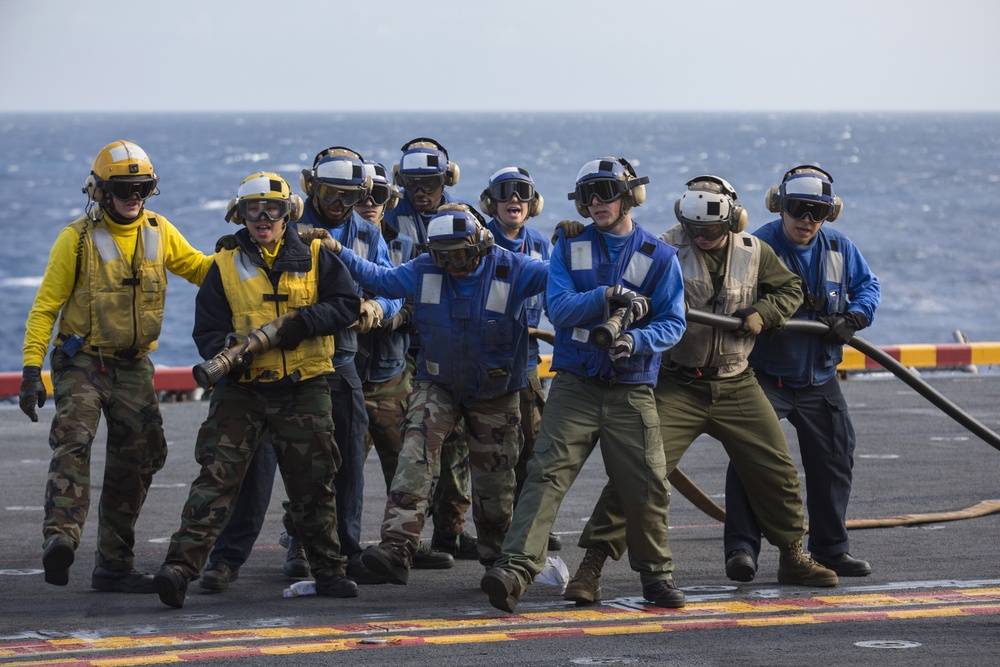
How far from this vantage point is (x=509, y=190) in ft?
30.3

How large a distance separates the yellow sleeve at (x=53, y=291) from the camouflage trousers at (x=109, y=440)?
0.55 feet

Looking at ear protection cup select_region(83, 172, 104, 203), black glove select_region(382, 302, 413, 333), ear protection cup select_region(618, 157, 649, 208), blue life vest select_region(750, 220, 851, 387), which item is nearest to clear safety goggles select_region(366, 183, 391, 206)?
black glove select_region(382, 302, 413, 333)

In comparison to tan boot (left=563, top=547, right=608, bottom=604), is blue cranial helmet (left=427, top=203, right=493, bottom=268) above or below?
above

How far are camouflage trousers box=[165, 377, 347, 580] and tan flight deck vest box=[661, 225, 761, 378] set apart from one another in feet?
6.08

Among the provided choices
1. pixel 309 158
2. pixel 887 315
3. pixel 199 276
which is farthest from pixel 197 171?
pixel 199 276

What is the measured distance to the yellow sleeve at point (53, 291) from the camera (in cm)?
809

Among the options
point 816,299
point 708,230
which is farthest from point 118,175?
point 816,299

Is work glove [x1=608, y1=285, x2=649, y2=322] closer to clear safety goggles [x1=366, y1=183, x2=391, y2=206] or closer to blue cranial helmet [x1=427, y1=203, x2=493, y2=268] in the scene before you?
blue cranial helmet [x1=427, y1=203, x2=493, y2=268]

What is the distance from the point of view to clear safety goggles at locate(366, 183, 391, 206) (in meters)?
9.10

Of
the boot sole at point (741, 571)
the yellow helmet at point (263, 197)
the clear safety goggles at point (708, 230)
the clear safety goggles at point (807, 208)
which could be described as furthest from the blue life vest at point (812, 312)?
the yellow helmet at point (263, 197)

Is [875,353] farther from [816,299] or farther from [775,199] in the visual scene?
[775,199]

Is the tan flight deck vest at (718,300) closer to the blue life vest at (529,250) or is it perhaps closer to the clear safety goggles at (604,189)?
the clear safety goggles at (604,189)

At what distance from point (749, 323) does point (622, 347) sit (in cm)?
105

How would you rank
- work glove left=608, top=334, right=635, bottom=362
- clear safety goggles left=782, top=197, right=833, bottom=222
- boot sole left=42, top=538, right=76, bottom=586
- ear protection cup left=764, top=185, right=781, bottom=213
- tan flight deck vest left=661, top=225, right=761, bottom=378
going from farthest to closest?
ear protection cup left=764, top=185, right=781, bottom=213, clear safety goggles left=782, top=197, right=833, bottom=222, tan flight deck vest left=661, top=225, right=761, bottom=378, boot sole left=42, top=538, right=76, bottom=586, work glove left=608, top=334, right=635, bottom=362
